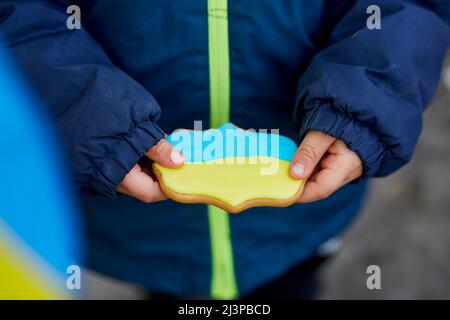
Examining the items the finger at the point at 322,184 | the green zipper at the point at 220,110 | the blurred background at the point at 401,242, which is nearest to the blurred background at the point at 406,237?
the blurred background at the point at 401,242

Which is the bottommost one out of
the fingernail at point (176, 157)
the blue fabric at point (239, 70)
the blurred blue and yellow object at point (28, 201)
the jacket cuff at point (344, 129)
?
the blurred blue and yellow object at point (28, 201)

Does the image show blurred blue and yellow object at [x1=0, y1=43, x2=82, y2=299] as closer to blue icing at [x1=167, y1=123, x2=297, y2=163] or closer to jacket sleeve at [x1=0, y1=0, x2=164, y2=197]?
jacket sleeve at [x1=0, y1=0, x2=164, y2=197]

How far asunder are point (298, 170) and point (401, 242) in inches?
31.8

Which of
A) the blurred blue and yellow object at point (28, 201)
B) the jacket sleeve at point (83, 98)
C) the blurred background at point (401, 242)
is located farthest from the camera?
the blurred background at point (401, 242)

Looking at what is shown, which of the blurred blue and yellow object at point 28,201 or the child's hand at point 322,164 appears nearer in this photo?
the blurred blue and yellow object at point 28,201

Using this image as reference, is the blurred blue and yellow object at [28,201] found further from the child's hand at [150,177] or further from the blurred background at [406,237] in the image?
the blurred background at [406,237]

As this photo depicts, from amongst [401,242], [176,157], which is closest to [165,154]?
[176,157]

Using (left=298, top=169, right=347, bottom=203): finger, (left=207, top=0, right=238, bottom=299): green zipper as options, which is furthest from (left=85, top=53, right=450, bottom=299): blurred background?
(left=298, top=169, right=347, bottom=203): finger

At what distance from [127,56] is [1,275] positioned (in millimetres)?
353

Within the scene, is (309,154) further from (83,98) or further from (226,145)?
(83,98)

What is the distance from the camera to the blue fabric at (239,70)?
75cm

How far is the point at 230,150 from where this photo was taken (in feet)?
2.65

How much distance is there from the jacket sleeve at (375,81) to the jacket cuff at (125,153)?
20 centimetres
